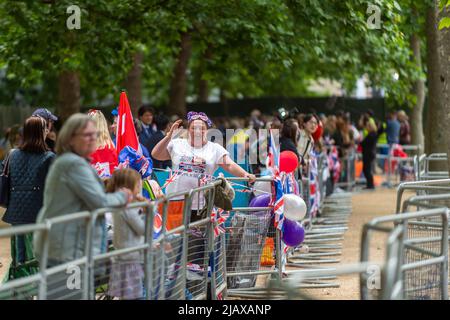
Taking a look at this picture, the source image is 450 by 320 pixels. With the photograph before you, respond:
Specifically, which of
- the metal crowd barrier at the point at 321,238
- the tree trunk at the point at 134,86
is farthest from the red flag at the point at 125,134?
the tree trunk at the point at 134,86

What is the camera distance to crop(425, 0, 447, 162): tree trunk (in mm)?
18750

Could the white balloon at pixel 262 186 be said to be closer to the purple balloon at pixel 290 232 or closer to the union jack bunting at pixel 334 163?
the purple balloon at pixel 290 232

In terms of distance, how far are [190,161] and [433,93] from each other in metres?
10.1

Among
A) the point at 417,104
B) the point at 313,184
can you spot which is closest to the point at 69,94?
the point at 313,184

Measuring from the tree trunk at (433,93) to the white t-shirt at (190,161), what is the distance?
938cm

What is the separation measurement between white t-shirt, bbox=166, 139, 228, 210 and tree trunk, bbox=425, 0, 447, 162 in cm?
938

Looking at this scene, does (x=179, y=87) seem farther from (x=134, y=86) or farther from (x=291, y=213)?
(x=291, y=213)

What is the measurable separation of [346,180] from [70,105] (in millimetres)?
6440

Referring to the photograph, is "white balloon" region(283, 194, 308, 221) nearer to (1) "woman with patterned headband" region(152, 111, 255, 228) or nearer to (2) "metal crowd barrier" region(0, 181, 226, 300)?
(1) "woman with patterned headband" region(152, 111, 255, 228)

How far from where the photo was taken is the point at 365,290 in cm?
627

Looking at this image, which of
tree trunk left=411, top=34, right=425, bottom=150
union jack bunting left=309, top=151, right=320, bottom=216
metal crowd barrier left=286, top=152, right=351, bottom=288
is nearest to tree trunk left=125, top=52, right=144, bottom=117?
metal crowd barrier left=286, top=152, right=351, bottom=288

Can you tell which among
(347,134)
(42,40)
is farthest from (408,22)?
(42,40)
